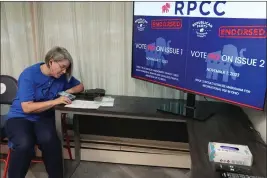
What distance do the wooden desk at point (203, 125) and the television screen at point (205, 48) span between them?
7.7 inches

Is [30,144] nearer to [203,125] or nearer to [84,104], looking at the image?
[84,104]

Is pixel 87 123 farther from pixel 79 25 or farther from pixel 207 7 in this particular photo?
pixel 207 7

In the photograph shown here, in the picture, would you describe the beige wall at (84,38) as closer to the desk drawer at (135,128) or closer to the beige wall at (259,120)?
the desk drawer at (135,128)

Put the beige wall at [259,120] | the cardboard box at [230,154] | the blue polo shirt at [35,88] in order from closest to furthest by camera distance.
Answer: the cardboard box at [230,154] < the beige wall at [259,120] < the blue polo shirt at [35,88]

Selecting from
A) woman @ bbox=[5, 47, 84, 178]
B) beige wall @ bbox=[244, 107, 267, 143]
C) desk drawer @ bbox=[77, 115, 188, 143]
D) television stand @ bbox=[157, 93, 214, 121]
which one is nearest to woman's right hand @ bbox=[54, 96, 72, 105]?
woman @ bbox=[5, 47, 84, 178]

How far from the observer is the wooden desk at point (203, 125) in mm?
1376

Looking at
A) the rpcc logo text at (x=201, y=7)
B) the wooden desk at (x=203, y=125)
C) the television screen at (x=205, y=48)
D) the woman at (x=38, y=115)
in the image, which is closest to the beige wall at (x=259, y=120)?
the wooden desk at (x=203, y=125)

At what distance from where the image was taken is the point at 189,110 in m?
1.95

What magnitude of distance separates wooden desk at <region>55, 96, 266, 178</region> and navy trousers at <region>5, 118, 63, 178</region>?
0.11m

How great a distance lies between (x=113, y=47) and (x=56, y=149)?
3.08 feet

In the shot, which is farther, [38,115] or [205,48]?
[38,115]

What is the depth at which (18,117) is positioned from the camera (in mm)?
2104

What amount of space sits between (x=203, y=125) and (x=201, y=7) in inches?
28.6

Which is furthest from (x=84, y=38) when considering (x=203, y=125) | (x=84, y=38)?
(x=203, y=125)
